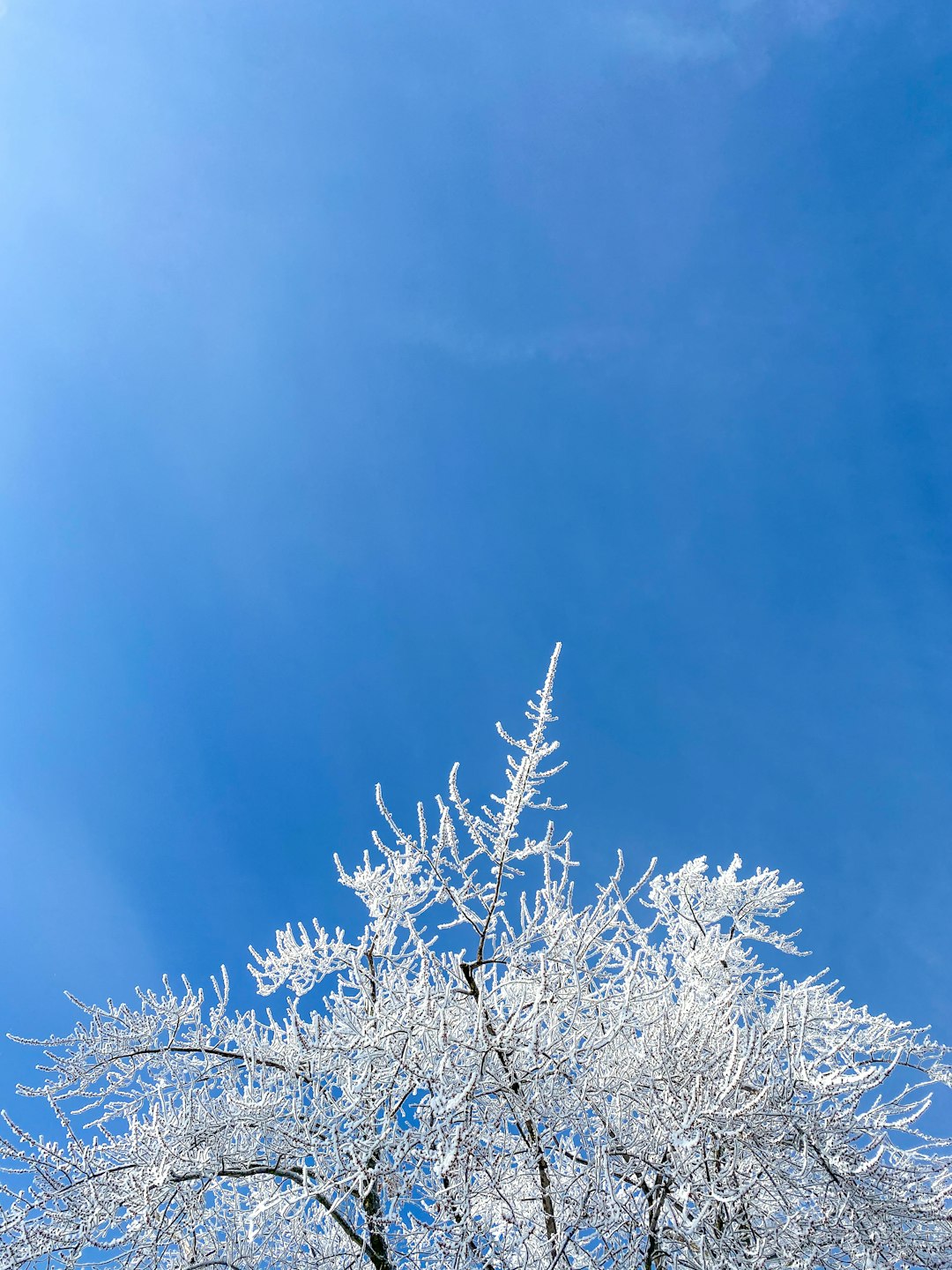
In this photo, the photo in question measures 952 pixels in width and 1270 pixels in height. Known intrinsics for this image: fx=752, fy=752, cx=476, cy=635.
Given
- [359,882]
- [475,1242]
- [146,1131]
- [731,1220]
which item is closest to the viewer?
[475,1242]

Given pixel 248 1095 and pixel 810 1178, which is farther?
pixel 248 1095

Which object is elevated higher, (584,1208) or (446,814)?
(446,814)

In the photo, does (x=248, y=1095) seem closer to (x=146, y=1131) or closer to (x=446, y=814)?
(x=146, y=1131)

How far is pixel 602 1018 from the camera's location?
5.37 meters

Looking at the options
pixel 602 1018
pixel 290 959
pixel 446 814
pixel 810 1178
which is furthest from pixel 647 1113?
pixel 290 959

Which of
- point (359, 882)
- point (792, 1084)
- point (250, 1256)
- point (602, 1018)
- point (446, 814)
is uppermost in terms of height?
point (359, 882)

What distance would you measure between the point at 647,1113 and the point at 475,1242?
1.42m

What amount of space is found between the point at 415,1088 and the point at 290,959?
224 centimetres

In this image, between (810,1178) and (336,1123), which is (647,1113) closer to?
(810,1178)

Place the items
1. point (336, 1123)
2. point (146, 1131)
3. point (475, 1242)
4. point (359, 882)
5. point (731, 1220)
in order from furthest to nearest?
point (359, 882), point (731, 1220), point (146, 1131), point (475, 1242), point (336, 1123)

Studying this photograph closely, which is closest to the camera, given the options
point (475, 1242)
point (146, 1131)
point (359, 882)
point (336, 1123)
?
point (336, 1123)

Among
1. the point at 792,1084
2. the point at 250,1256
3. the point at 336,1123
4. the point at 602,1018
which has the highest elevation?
the point at 602,1018

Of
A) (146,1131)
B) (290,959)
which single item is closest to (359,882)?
(290,959)

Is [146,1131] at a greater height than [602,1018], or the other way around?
[602,1018]
